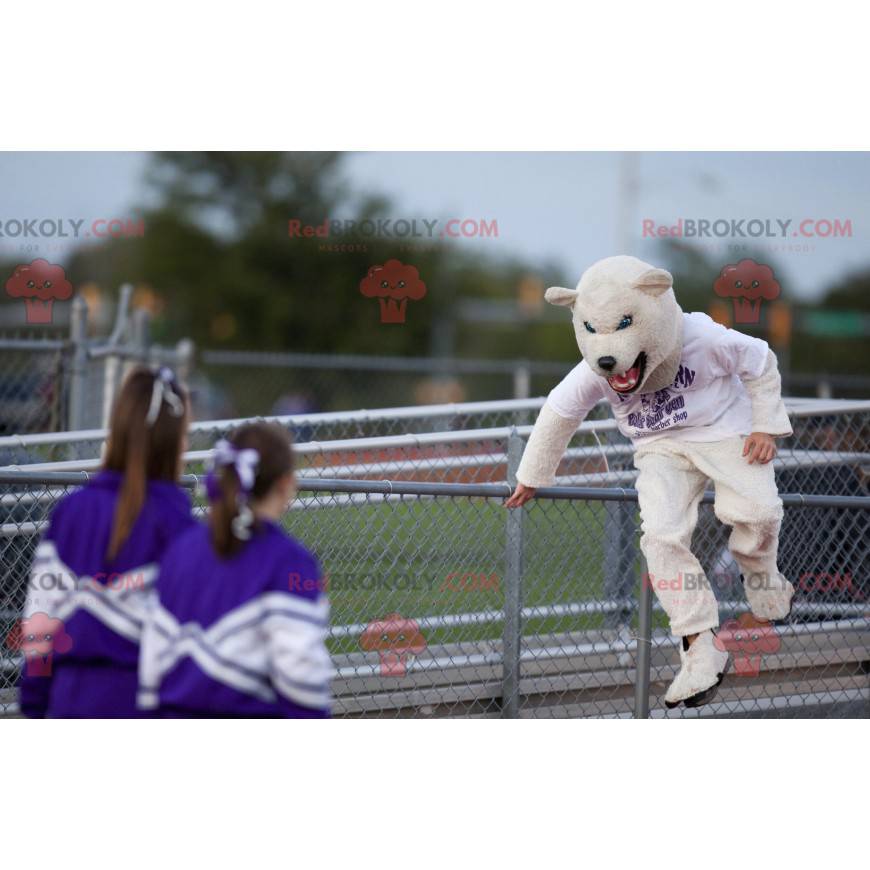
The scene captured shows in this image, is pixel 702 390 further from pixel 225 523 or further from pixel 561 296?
pixel 225 523

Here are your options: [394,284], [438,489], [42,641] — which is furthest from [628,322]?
[394,284]

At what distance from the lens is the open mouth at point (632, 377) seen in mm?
4301

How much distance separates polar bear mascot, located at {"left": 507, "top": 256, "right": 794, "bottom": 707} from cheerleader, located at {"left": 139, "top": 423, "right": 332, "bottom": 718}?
68.4 inches

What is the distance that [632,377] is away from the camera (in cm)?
430

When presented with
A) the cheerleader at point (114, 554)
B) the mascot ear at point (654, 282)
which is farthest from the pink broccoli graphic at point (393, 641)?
the cheerleader at point (114, 554)

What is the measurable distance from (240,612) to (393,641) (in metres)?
2.21

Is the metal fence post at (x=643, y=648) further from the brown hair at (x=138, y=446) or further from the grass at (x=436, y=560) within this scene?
→ the brown hair at (x=138, y=446)

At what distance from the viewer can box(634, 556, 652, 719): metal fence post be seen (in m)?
4.81

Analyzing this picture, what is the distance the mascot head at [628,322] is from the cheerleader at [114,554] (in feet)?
5.75

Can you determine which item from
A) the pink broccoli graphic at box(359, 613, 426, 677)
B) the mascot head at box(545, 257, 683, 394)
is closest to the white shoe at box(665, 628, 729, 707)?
the mascot head at box(545, 257, 683, 394)

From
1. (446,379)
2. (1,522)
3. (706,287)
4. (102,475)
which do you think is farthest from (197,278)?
(102,475)

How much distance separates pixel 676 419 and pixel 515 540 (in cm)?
86

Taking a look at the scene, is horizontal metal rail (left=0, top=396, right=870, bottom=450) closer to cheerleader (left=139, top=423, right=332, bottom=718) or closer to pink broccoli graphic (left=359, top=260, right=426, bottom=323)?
pink broccoli graphic (left=359, top=260, right=426, bottom=323)

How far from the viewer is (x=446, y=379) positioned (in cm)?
2081
